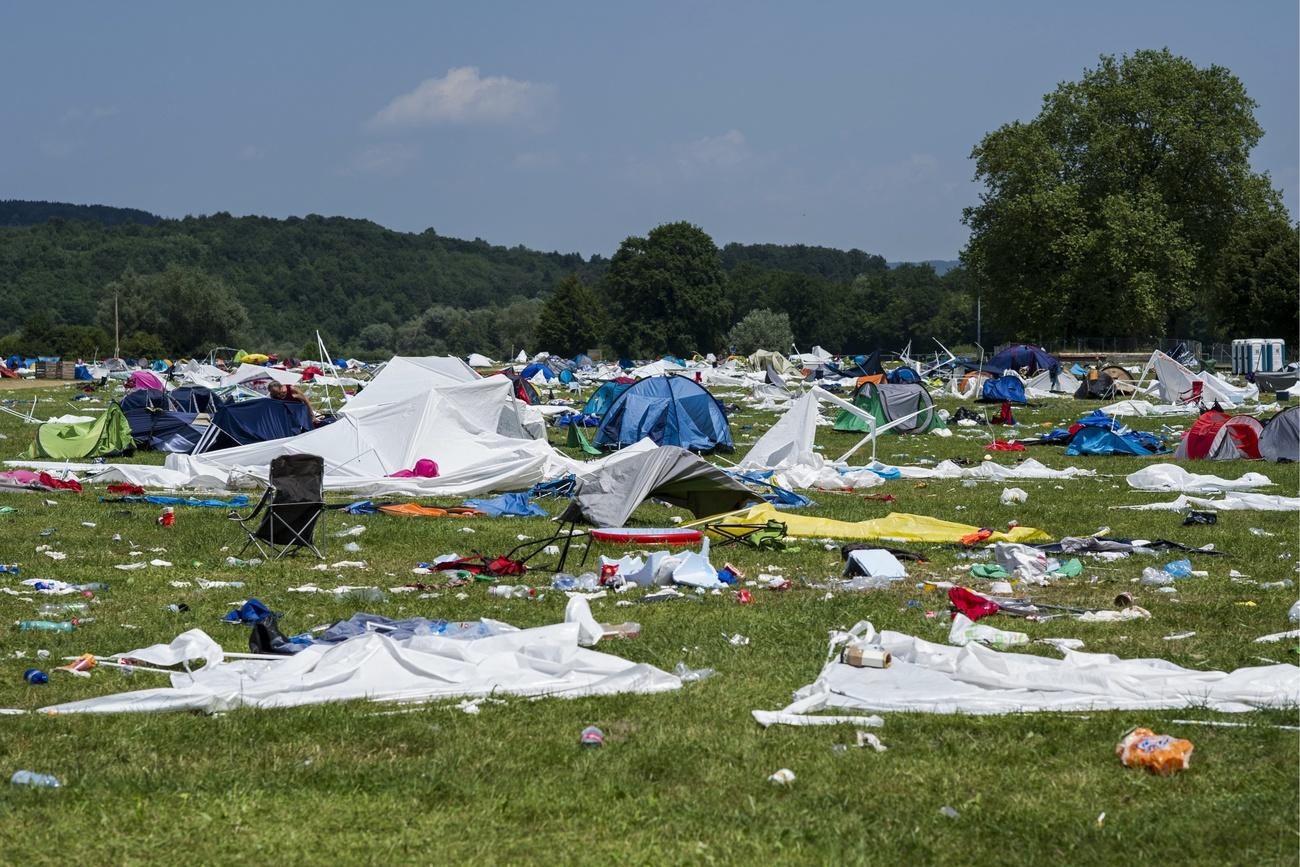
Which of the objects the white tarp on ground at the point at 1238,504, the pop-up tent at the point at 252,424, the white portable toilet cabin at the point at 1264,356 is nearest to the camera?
the white tarp on ground at the point at 1238,504

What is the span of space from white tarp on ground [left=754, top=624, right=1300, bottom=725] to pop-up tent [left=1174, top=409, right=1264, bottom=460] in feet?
46.8

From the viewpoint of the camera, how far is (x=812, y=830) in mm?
5223

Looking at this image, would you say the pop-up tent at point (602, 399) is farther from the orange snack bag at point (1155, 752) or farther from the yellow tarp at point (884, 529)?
the orange snack bag at point (1155, 752)

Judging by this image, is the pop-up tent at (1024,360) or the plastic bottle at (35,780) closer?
the plastic bottle at (35,780)

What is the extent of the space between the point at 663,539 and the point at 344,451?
25.2ft

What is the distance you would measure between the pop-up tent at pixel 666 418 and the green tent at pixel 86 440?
7.77 m

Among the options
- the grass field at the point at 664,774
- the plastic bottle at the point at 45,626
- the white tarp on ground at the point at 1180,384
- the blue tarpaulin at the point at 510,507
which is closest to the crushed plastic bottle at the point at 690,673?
the grass field at the point at 664,774

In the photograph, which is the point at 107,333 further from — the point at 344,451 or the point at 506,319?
the point at 344,451

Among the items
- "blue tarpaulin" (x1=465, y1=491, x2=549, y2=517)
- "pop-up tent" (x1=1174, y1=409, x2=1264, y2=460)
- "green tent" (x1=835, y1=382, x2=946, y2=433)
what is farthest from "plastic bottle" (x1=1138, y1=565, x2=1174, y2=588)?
"green tent" (x1=835, y1=382, x2=946, y2=433)

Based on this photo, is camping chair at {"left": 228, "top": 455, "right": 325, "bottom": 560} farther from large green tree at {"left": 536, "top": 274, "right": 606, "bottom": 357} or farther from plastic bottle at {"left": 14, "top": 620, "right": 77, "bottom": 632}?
large green tree at {"left": 536, "top": 274, "right": 606, "bottom": 357}

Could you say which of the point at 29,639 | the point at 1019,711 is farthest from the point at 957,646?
the point at 29,639

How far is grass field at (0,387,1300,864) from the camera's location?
509cm

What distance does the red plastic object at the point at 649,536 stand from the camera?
12523mm

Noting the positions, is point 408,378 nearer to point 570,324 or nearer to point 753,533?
point 753,533
